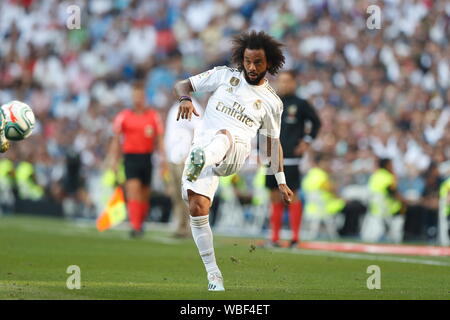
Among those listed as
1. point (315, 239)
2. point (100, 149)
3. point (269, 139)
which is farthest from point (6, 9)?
point (269, 139)

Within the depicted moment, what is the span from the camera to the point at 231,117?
9.38 m

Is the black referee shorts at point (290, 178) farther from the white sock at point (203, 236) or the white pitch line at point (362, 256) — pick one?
the white sock at point (203, 236)

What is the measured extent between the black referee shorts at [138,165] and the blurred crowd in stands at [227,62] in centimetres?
466

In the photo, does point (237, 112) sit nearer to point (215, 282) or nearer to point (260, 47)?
point (260, 47)

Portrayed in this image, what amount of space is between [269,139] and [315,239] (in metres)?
10.3

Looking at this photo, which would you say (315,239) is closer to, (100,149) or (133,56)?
(100,149)

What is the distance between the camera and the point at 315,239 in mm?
19734

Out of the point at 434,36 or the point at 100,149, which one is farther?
the point at 100,149

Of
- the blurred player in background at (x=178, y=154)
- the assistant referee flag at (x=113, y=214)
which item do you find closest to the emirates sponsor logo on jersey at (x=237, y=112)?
the blurred player in background at (x=178, y=154)

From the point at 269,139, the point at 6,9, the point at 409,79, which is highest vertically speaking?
the point at 6,9

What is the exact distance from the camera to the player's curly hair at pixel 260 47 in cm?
950

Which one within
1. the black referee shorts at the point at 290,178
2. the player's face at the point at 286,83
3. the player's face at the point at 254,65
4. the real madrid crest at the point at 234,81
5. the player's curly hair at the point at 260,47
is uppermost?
the player's face at the point at 286,83

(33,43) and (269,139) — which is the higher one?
(33,43)

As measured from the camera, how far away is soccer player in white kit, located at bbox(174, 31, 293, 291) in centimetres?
922
